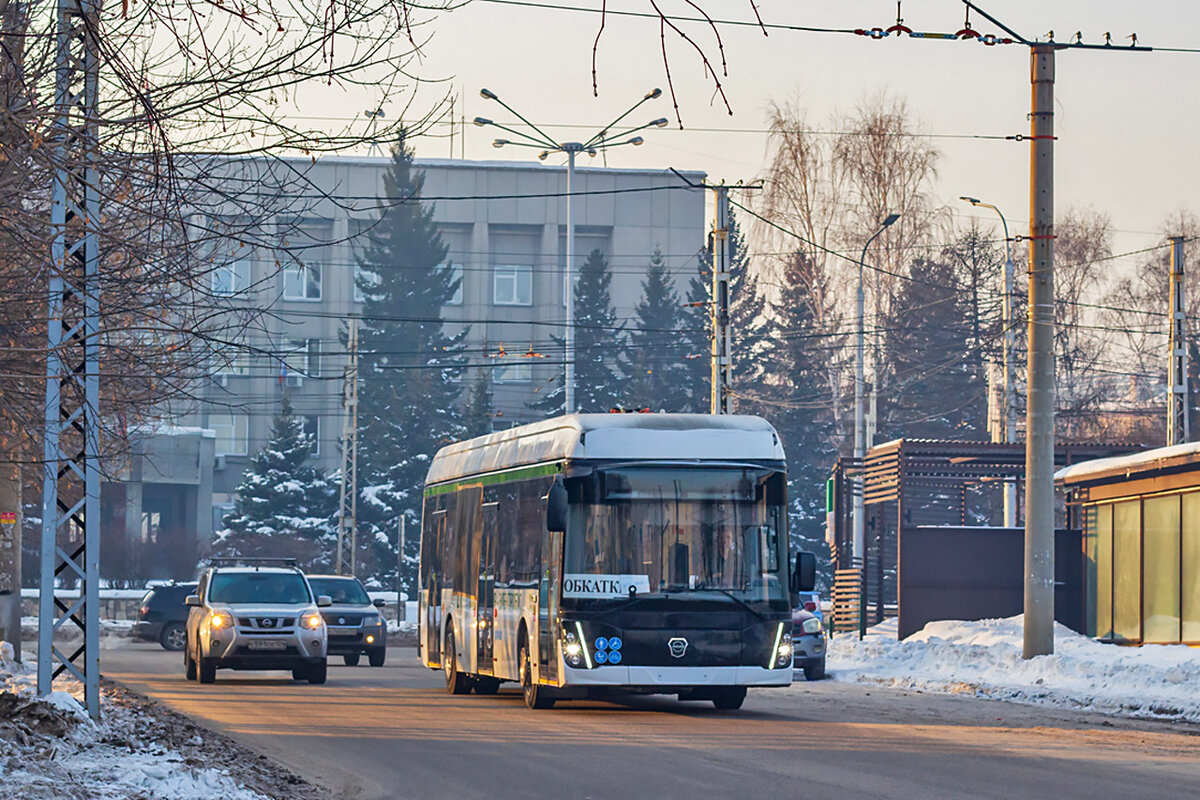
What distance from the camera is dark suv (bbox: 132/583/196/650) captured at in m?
44.1

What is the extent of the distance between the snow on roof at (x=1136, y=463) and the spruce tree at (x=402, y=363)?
152 ft

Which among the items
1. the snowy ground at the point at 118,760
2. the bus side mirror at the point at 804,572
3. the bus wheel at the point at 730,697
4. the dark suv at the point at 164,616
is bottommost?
the dark suv at the point at 164,616

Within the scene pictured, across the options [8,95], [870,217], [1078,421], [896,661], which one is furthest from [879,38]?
[1078,421]

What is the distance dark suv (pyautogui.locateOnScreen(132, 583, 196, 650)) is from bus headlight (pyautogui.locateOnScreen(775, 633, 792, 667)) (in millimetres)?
27190

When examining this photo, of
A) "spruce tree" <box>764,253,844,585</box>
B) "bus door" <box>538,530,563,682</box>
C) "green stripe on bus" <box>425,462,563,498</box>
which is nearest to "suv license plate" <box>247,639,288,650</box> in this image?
"green stripe on bus" <box>425,462,563,498</box>

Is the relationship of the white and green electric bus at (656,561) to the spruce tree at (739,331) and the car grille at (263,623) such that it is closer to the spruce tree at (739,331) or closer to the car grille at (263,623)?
the car grille at (263,623)

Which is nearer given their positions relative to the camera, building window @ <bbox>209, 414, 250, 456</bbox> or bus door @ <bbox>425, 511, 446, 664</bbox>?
bus door @ <bbox>425, 511, 446, 664</bbox>

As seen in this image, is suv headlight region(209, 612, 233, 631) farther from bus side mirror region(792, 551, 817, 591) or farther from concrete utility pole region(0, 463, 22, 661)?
bus side mirror region(792, 551, 817, 591)

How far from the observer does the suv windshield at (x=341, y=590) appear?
34.5 meters

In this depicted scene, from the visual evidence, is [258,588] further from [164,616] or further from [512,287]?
[512,287]

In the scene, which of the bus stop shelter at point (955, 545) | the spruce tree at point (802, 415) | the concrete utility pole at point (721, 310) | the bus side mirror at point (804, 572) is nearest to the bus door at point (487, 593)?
the bus side mirror at point (804, 572)

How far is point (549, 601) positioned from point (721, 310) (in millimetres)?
19183

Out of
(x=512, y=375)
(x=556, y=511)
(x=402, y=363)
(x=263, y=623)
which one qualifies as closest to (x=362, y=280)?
(x=402, y=363)

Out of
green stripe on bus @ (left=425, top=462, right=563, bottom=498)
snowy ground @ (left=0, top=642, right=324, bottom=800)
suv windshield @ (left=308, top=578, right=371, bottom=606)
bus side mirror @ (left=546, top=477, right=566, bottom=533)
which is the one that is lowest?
snowy ground @ (left=0, top=642, right=324, bottom=800)
